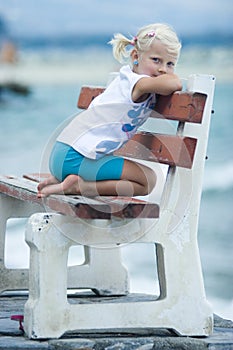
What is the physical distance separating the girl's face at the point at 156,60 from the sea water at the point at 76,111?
4.95m

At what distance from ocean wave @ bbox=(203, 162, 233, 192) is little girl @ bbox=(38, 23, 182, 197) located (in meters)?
7.29

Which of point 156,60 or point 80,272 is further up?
point 156,60

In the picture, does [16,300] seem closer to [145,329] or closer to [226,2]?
[145,329]

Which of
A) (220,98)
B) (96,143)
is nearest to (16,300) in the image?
(96,143)

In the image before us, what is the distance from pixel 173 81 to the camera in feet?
14.9

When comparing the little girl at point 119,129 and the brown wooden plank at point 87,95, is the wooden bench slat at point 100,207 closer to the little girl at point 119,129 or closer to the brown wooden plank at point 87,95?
the little girl at point 119,129

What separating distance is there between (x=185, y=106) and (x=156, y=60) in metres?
0.29

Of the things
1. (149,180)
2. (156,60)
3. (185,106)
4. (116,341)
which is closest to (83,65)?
(156,60)

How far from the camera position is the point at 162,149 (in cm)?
466

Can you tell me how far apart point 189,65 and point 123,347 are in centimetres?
985

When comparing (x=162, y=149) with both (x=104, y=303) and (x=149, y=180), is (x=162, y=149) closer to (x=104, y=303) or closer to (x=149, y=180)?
(x=149, y=180)

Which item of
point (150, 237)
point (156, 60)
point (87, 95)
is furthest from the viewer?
point (87, 95)

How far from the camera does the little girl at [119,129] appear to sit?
4598 mm

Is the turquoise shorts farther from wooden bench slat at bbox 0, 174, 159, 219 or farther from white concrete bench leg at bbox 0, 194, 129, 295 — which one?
white concrete bench leg at bbox 0, 194, 129, 295
